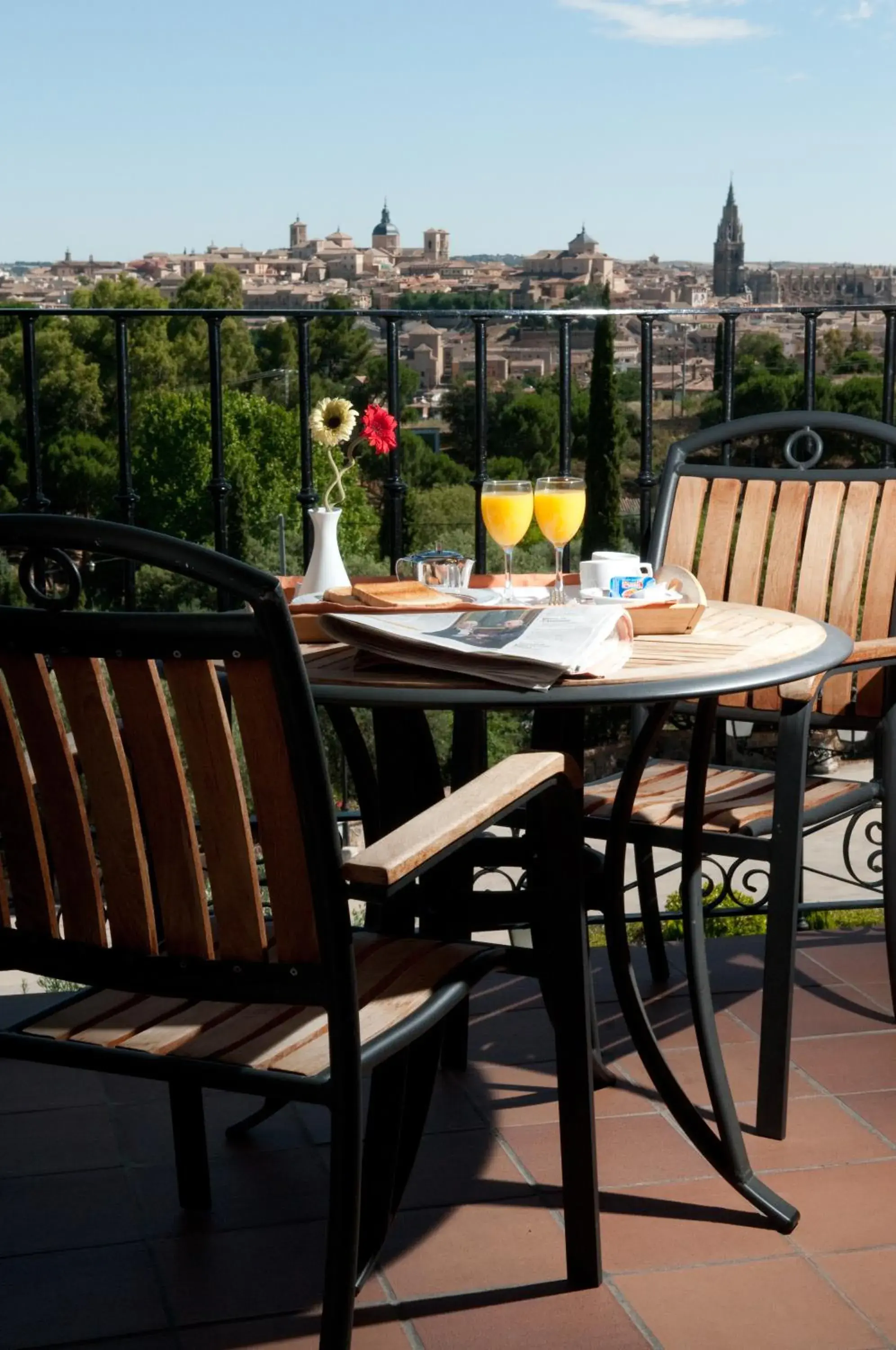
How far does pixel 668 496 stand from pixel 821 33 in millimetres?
79585

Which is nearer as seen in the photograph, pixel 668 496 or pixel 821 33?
pixel 668 496

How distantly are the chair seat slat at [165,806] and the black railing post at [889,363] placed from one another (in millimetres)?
2058

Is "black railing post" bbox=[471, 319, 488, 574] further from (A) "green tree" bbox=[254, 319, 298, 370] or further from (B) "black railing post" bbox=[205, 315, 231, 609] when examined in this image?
(A) "green tree" bbox=[254, 319, 298, 370]

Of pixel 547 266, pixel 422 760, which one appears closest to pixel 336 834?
pixel 422 760

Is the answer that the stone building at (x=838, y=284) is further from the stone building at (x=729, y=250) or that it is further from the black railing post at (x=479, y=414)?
the black railing post at (x=479, y=414)

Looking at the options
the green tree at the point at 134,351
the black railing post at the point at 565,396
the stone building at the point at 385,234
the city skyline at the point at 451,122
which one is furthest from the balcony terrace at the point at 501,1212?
the stone building at the point at 385,234

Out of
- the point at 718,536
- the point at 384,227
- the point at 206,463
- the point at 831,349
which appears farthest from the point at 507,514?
the point at 384,227

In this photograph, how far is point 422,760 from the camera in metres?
1.87

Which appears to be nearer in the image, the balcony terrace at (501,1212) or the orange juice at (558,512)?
the balcony terrace at (501,1212)

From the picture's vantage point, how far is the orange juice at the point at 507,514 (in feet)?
6.40

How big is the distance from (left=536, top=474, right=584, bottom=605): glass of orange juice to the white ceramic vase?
27cm

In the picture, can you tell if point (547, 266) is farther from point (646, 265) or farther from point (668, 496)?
point (668, 496)

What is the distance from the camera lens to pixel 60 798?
4.27ft

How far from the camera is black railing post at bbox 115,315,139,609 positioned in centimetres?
262
